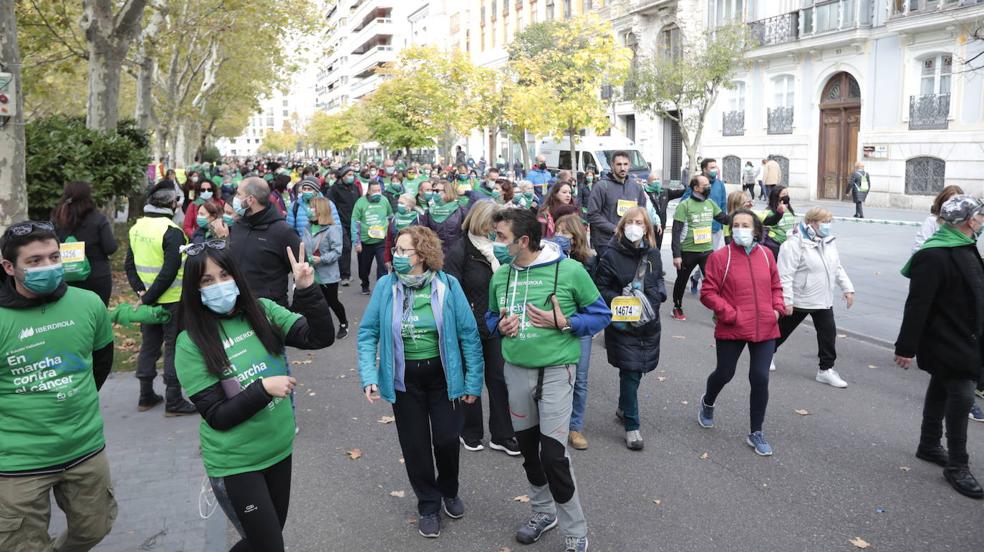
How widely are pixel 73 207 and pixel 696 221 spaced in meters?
7.08

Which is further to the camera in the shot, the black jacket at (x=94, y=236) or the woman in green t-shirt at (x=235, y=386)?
the black jacket at (x=94, y=236)

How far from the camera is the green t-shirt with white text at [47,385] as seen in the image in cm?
343

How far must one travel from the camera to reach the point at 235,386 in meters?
3.34

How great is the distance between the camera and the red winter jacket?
19.2 feet

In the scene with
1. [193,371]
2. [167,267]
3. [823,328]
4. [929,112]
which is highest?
[929,112]

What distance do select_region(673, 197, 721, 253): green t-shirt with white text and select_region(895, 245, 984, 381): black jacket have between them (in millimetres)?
5003

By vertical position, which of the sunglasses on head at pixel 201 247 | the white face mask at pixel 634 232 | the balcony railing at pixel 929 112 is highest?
the balcony railing at pixel 929 112

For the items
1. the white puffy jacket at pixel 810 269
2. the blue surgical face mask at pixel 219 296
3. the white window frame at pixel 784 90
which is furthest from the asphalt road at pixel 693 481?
the white window frame at pixel 784 90

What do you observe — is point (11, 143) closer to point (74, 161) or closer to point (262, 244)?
point (262, 244)

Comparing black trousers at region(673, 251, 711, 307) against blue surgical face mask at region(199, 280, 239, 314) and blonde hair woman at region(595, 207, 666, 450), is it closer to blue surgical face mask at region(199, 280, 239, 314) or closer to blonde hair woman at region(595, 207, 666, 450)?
blonde hair woman at region(595, 207, 666, 450)

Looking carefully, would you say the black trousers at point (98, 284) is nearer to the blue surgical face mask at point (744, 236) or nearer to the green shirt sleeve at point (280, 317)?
the green shirt sleeve at point (280, 317)

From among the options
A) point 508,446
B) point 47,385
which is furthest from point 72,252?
point 508,446

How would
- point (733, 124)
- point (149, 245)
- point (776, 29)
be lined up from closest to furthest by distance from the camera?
A: point (149, 245), point (776, 29), point (733, 124)

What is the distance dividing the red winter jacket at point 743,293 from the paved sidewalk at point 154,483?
3713 mm
